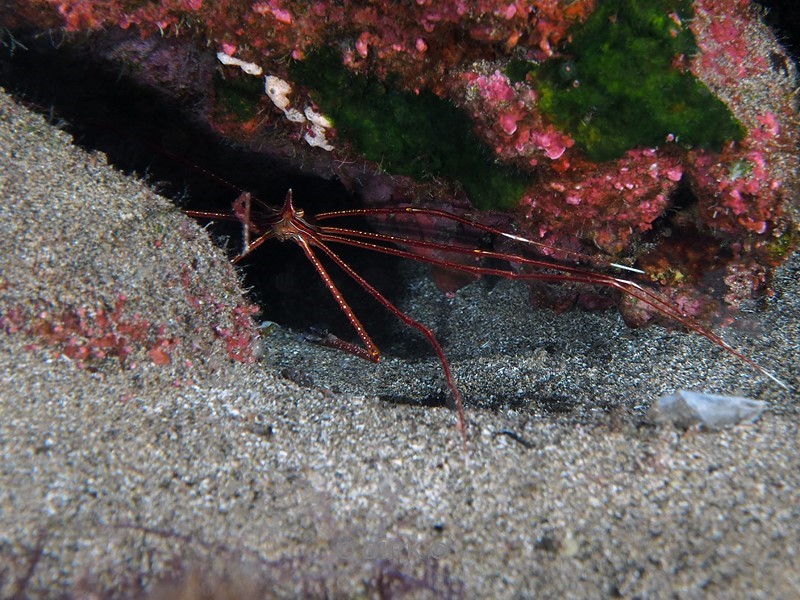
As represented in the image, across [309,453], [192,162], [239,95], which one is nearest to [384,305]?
[309,453]

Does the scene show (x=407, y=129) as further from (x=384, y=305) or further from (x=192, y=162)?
(x=192, y=162)

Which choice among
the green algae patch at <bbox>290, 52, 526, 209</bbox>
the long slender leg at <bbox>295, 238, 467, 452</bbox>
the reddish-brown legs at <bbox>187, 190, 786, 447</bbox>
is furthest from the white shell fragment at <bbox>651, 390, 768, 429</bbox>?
the green algae patch at <bbox>290, 52, 526, 209</bbox>

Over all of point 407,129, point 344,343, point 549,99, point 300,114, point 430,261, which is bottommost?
point 344,343

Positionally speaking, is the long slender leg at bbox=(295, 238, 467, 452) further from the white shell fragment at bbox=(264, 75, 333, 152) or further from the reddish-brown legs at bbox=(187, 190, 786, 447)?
the white shell fragment at bbox=(264, 75, 333, 152)

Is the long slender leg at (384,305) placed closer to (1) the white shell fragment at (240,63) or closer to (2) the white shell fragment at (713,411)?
(2) the white shell fragment at (713,411)

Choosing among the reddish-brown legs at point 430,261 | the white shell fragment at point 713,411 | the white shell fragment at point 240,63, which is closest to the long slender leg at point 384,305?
the reddish-brown legs at point 430,261
